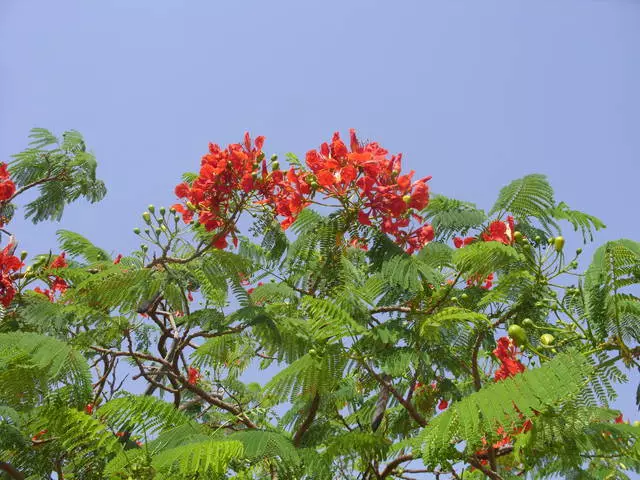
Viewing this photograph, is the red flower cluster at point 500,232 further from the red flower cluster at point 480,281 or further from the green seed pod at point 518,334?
the green seed pod at point 518,334

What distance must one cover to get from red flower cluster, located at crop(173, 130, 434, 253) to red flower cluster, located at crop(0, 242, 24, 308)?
1.41m

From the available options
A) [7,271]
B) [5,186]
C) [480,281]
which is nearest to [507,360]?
[480,281]

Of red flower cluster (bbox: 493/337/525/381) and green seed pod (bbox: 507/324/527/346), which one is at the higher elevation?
red flower cluster (bbox: 493/337/525/381)

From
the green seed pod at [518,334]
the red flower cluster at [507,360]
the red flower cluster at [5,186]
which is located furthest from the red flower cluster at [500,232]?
the red flower cluster at [5,186]

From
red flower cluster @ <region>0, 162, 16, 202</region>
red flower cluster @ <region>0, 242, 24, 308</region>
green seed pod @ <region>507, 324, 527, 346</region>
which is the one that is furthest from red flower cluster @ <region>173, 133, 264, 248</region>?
red flower cluster @ <region>0, 162, 16, 202</region>

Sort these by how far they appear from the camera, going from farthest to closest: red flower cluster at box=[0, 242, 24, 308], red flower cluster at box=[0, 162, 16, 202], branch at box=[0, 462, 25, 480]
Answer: red flower cluster at box=[0, 162, 16, 202]
red flower cluster at box=[0, 242, 24, 308]
branch at box=[0, 462, 25, 480]

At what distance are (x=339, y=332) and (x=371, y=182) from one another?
0.94 meters

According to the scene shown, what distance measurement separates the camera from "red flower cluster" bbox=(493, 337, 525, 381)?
126 inches

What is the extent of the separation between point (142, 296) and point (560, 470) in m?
2.50

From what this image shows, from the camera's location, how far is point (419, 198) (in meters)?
3.38

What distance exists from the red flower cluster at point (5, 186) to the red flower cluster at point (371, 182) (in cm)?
307

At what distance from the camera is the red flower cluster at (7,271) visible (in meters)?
4.15

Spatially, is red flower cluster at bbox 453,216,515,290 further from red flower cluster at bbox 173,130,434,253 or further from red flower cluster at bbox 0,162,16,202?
red flower cluster at bbox 0,162,16,202

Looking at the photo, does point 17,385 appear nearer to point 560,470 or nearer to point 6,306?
point 6,306
